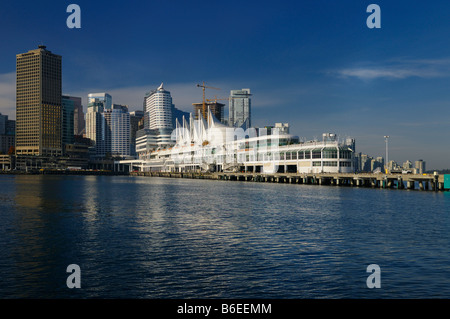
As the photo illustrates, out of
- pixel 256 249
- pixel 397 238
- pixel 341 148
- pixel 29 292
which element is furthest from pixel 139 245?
pixel 341 148

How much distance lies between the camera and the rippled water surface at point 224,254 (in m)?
21.1

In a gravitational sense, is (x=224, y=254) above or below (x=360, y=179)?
below

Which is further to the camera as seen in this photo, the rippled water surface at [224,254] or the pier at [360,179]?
the pier at [360,179]

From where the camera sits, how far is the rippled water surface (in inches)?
830

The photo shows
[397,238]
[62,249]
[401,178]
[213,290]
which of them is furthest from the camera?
[401,178]

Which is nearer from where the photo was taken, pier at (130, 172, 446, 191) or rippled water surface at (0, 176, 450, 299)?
rippled water surface at (0, 176, 450, 299)

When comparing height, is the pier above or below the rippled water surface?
above

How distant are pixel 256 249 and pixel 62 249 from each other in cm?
1449

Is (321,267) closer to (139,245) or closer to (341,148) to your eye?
(139,245)

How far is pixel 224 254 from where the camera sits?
93.5 ft

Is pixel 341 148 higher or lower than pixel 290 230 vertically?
higher

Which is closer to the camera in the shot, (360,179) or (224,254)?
(224,254)
